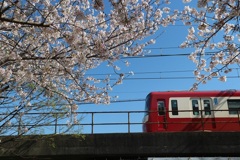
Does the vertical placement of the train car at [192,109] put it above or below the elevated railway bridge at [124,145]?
above

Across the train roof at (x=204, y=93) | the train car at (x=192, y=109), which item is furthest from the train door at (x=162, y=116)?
the train roof at (x=204, y=93)

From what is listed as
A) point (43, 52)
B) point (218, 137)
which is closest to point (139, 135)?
point (218, 137)

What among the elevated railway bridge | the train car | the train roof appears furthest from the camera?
the train roof

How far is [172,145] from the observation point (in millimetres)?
9211

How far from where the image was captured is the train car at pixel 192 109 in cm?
1257

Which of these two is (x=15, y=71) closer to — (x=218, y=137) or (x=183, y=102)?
(x=218, y=137)

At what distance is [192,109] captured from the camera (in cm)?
1287

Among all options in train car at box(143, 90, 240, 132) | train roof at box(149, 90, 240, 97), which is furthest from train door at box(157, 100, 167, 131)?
train roof at box(149, 90, 240, 97)

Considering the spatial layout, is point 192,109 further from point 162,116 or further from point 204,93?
point 162,116

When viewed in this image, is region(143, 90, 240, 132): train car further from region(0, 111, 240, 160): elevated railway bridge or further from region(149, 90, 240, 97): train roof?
region(0, 111, 240, 160): elevated railway bridge

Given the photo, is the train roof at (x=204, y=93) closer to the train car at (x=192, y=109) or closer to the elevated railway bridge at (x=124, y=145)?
the train car at (x=192, y=109)

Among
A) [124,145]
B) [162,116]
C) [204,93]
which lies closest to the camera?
[124,145]

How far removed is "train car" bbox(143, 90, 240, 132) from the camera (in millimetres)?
12570

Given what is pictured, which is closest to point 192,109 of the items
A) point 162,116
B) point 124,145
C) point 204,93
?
point 204,93
